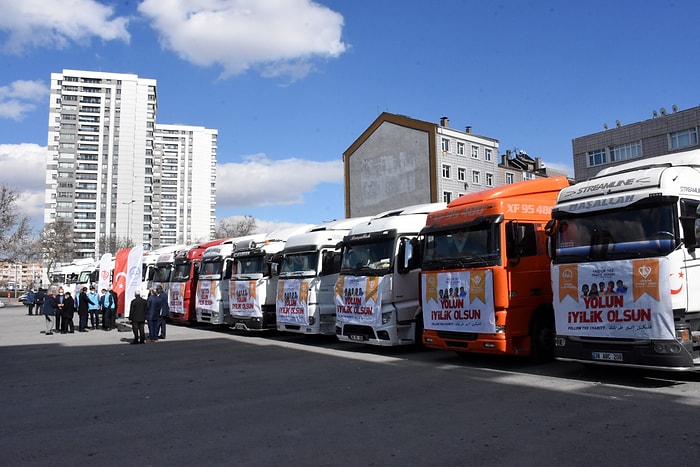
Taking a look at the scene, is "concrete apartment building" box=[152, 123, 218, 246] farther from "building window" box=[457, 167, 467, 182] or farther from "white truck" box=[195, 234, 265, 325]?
"white truck" box=[195, 234, 265, 325]

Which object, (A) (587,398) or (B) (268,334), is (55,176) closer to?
(B) (268,334)

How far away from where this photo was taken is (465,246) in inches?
422

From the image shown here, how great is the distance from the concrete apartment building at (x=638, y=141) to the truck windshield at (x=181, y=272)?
29323 millimetres

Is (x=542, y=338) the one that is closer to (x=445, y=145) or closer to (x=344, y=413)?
(x=344, y=413)

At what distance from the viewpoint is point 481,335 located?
10.2m

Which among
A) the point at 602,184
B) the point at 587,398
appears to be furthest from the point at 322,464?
the point at 602,184

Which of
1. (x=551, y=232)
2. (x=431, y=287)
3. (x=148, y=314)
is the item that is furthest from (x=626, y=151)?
(x=148, y=314)

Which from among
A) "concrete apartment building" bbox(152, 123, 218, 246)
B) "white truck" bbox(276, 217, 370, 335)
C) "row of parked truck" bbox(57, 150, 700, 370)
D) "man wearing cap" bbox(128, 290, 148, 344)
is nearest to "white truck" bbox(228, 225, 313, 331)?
"row of parked truck" bbox(57, 150, 700, 370)

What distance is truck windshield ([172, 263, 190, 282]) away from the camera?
2181 centimetres

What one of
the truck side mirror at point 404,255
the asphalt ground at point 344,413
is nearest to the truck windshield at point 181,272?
the asphalt ground at point 344,413

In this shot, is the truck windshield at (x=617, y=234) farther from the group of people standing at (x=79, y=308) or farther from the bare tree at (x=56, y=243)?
the bare tree at (x=56, y=243)

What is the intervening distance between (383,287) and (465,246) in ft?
7.68

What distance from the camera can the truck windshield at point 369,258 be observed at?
12508mm

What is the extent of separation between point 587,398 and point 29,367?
35.8 ft
